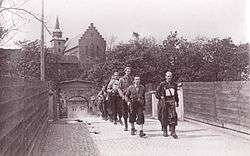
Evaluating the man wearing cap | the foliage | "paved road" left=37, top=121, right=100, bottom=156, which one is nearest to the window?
the foliage

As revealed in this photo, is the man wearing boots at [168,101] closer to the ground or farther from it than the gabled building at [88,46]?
closer to the ground

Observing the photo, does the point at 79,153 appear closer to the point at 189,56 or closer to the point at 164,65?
the point at 164,65

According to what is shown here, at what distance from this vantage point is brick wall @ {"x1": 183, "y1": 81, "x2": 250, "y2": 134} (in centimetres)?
1080

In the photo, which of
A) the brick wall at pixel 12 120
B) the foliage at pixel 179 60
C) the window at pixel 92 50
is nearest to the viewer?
the brick wall at pixel 12 120

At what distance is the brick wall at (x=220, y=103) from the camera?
10.8m

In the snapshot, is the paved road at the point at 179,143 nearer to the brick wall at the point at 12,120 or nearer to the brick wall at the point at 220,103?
the brick wall at the point at 220,103

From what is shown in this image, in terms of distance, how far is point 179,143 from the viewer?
10.1 m

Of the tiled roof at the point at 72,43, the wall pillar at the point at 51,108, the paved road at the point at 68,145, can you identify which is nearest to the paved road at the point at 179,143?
the paved road at the point at 68,145

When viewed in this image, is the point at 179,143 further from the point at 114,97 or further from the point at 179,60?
the point at 179,60

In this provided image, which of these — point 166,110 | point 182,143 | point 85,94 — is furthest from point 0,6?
point 85,94

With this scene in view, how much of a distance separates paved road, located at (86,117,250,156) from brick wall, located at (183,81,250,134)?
30cm

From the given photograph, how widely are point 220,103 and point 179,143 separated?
3.12 meters

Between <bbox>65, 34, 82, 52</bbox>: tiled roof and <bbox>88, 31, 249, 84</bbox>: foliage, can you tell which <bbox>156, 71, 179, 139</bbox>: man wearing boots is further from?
<bbox>65, 34, 82, 52</bbox>: tiled roof

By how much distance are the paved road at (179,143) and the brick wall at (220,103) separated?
0.99 feet
